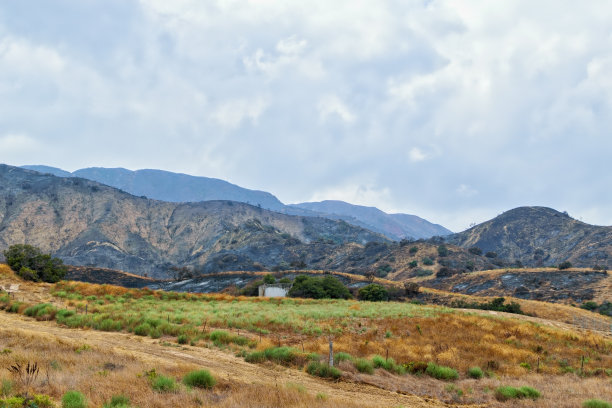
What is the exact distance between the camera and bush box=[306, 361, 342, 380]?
1321 cm

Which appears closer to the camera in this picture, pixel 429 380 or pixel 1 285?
pixel 429 380

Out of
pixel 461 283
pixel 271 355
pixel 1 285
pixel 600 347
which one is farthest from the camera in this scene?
pixel 461 283

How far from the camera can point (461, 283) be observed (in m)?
70.8

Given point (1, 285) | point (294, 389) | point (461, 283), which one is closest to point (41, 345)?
point (294, 389)

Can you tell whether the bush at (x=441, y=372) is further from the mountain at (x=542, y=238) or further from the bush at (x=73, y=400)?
the mountain at (x=542, y=238)

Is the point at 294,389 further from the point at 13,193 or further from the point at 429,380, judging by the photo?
the point at 13,193

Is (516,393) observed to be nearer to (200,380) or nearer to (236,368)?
(236,368)

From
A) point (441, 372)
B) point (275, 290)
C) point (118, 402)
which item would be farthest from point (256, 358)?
point (275, 290)

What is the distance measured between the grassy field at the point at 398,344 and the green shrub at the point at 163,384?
5620 millimetres

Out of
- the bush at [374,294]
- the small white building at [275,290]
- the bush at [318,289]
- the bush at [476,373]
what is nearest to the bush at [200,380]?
the bush at [476,373]

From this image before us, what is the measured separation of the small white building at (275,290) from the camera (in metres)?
55.8

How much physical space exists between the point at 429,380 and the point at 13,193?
472 feet

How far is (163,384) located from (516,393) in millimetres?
10689

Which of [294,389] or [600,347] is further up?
[294,389]
